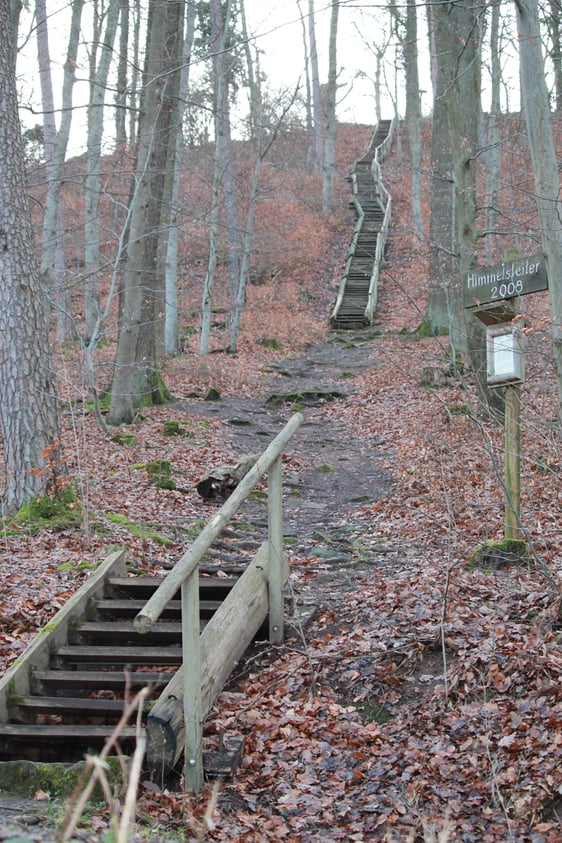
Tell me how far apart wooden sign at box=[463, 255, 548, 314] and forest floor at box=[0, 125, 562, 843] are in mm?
537

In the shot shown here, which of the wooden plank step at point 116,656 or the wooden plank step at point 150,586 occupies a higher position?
the wooden plank step at point 150,586

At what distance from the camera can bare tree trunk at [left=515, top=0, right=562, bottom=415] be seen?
5.51 meters

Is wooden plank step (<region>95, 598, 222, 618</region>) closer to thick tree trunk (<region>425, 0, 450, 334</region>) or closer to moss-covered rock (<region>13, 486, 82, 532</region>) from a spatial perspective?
moss-covered rock (<region>13, 486, 82, 532</region>)

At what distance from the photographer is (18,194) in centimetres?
894

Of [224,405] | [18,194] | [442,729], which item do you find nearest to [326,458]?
Result: [224,405]

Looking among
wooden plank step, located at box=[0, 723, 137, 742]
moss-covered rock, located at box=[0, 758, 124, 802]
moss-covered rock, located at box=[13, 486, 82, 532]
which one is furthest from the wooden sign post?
moss-covered rock, located at box=[13, 486, 82, 532]

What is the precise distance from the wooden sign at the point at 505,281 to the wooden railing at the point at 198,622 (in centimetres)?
189

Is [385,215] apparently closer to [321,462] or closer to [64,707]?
[321,462]

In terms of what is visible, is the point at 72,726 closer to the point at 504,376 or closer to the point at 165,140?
the point at 504,376

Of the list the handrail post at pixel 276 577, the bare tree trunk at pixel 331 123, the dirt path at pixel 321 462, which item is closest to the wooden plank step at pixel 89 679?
the handrail post at pixel 276 577

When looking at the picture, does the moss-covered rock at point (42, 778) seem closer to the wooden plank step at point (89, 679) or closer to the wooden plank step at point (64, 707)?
the wooden plank step at point (64, 707)

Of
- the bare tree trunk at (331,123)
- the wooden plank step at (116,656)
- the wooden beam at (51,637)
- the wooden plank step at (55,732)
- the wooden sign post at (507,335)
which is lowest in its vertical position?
the wooden plank step at (55,732)

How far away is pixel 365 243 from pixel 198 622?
2560 centimetres

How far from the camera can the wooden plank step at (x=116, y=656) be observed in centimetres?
569
